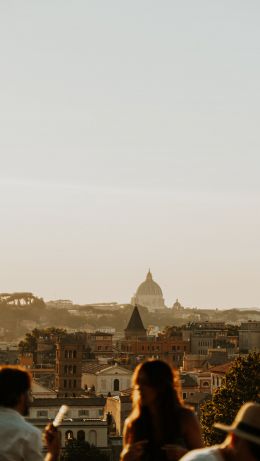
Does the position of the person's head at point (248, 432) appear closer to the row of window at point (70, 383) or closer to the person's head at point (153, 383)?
the person's head at point (153, 383)

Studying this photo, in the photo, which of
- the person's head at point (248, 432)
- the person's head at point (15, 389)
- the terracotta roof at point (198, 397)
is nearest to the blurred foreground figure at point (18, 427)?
the person's head at point (15, 389)

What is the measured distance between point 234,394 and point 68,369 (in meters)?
40.8

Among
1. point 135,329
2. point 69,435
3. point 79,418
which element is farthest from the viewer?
point 135,329

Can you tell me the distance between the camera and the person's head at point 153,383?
7.77 metres

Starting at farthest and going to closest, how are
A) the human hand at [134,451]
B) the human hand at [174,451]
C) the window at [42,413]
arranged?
1. the window at [42,413]
2. the human hand at [134,451]
3. the human hand at [174,451]

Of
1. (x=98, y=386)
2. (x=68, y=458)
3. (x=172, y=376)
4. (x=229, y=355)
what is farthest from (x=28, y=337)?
(x=172, y=376)

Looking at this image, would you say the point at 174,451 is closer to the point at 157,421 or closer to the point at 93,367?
the point at 157,421

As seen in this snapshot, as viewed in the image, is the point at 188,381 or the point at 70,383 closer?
the point at 188,381

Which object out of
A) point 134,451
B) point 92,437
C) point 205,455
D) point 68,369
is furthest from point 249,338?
point 205,455

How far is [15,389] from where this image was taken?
7656mm

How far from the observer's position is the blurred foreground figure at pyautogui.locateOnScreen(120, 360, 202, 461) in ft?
24.9

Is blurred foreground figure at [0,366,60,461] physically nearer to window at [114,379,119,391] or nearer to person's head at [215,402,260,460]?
person's head at [215,402,260,460]

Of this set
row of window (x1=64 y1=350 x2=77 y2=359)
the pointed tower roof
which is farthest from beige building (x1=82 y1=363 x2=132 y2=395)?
the pointed tower roof

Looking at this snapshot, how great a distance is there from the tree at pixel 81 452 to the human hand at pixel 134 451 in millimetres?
39996
